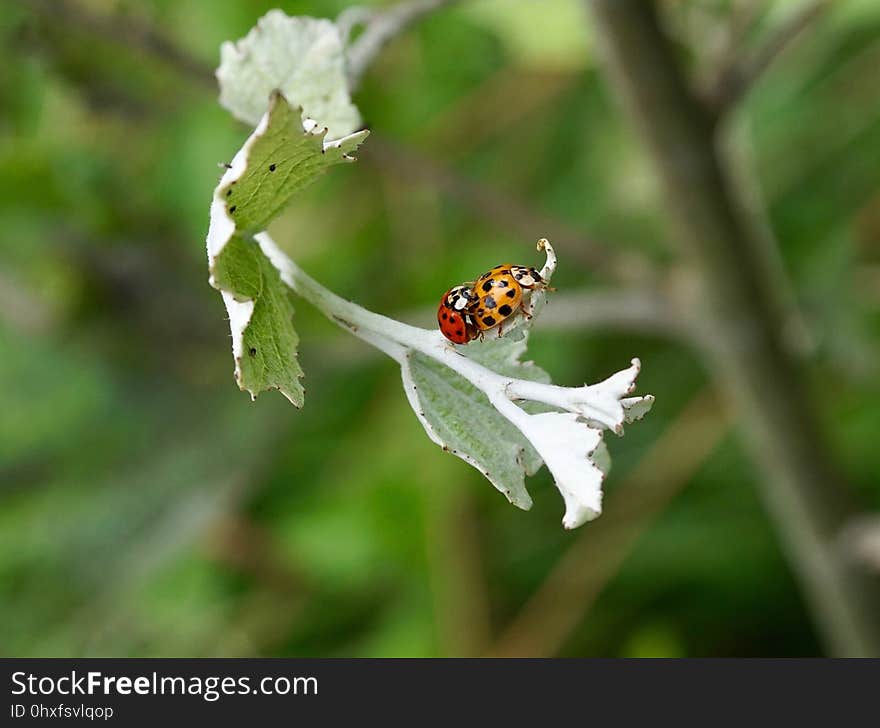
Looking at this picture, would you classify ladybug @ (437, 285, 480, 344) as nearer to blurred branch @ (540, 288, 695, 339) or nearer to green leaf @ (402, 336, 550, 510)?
green leaf @ (402, 336, 550, 510)

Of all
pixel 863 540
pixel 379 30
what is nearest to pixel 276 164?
pixel 379 30

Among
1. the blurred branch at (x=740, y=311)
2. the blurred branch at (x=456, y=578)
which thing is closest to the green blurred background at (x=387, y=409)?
the blurred branch at (x=456, y=578)

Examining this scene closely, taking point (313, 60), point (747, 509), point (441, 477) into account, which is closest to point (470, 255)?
point (441, 477)

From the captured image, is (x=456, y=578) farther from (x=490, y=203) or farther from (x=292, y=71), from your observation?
(x=292, y=71)

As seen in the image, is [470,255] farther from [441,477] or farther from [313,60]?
[313,60]

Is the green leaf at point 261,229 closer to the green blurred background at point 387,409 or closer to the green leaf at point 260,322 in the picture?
the green leaf at point 260,322

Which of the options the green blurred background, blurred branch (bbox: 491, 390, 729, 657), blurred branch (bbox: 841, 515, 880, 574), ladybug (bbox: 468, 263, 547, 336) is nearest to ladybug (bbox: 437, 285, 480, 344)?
ladybug (bbox: 468, 263, 547, 336)
